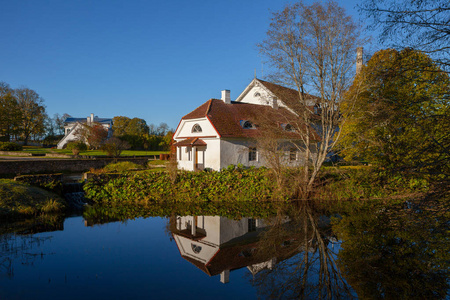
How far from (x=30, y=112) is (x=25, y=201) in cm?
4978

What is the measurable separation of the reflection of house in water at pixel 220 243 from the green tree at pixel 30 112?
52091 millimetres

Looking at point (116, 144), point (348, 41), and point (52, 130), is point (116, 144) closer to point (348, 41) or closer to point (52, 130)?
point (348, 41)

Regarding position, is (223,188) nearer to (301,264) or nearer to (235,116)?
(235,116)

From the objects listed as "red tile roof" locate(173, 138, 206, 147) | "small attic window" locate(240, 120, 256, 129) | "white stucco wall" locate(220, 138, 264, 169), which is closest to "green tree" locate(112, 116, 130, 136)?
"red tile roof" locate(173, 138, 206, 147)

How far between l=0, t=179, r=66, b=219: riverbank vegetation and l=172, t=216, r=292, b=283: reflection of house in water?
622 cm

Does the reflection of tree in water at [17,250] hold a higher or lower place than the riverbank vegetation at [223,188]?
lower

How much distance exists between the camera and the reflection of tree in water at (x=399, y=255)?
6199 millimetres

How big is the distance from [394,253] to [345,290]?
9.50ft

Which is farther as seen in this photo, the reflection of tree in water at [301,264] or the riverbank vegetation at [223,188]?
the riverbank vegetation at [223,188]

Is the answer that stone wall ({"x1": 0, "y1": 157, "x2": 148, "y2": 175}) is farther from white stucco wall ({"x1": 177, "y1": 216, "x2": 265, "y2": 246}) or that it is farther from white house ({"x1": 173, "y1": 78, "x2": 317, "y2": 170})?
white stucco wall ({"x1": 177, "y1": 216, "x2": 265, "y2": 246})

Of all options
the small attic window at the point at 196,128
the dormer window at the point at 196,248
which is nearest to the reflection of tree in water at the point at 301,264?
the dormer window at the point at 196,248

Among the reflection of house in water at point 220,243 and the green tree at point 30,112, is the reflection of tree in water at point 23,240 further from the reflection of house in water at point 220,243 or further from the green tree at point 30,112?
the green tree at point 30,112

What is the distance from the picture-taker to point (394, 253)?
8.35 metres

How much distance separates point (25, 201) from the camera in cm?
1307
